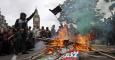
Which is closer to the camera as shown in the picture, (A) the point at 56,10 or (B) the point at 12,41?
(A) the point at 56,10

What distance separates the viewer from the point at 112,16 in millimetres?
26781

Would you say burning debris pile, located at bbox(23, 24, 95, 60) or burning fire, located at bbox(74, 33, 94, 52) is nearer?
burning debris pile, located at bbox(23, 24, 95, 60)

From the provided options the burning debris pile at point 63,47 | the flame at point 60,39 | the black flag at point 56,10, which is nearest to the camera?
the burning debris pile at point 63,47

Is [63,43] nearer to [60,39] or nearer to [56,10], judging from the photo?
[60,39]

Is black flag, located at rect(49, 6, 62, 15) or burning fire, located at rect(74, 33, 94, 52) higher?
black flag, located at rect(49, 6, 62, 15)

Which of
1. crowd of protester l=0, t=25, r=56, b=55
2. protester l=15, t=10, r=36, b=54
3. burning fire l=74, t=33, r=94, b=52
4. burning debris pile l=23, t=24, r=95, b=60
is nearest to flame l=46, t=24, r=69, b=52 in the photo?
burning debris pile l=23, t=24, r=95, b=60

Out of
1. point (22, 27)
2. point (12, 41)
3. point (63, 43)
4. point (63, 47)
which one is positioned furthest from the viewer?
point (12, 41)

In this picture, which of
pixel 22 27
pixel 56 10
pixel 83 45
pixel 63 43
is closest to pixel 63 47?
pixel 63 43

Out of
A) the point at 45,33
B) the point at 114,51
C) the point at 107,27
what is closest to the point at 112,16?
the point at 107,27

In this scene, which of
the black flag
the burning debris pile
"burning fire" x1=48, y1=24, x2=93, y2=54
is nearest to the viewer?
the burning debris pile

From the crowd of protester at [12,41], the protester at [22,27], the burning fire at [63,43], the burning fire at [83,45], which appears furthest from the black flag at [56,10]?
the crowd of protester at [12,41]

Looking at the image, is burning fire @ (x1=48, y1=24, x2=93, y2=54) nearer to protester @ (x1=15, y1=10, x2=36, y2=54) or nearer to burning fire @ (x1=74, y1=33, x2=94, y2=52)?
burning fire @ (x1=74, y1=33, x2=94, y2=52)

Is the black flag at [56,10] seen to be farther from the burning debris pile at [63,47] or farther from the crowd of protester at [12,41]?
the crowd of protester at [12,41]

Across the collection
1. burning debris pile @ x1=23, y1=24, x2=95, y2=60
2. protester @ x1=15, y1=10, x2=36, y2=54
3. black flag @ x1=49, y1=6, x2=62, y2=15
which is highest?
black flag @ x1=49, y1=6, x2=62, y2=15
